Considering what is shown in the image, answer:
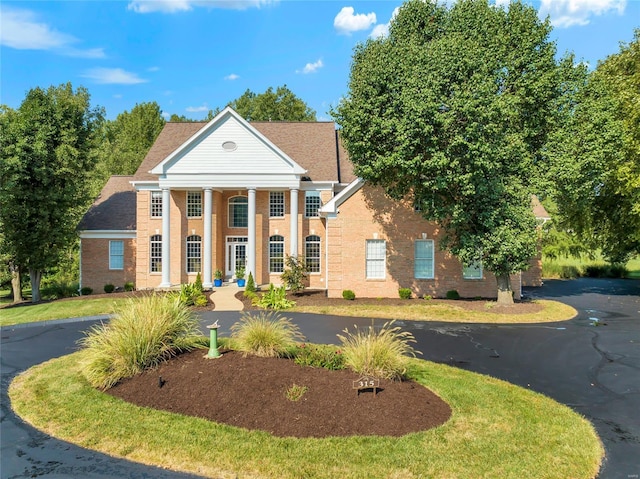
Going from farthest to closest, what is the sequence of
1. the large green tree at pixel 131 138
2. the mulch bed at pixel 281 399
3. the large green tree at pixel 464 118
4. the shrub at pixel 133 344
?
the large green tree at pixel 131 138
the large green tree at pixel 464 118
the shrub at pixel 133 344
the mulch bed at pixel 281 399

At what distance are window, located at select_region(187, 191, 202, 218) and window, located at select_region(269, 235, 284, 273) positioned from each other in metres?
4.93

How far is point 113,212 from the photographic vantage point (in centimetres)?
2966

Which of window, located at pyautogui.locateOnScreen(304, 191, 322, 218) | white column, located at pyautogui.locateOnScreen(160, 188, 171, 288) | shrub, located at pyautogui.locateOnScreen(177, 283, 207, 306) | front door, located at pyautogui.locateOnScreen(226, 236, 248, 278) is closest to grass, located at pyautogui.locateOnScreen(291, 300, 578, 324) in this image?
shrub, located at pyautogui.locateOnScreen(177, 283, 207, 306)

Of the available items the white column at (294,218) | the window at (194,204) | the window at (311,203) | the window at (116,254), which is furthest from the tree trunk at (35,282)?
the window at (311,203)

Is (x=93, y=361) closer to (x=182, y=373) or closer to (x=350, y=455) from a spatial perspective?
(x=182, y=373)

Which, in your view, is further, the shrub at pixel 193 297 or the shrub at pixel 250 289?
the shrub at pixel 250 289

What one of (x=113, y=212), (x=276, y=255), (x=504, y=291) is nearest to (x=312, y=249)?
(x=276, y=255)

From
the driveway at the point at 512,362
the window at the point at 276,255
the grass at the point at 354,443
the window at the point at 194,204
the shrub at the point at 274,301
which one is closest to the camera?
the grass at the point at 354,443

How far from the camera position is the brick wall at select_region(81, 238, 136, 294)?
92.3ft

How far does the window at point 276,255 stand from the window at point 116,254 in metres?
10.3

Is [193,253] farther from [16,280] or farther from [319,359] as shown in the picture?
[319,359]

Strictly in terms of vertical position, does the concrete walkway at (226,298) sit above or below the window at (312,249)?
below

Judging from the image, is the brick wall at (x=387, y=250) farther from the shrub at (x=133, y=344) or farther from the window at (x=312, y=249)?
the shrub at (x=133, y=344)

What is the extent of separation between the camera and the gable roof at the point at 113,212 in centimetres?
2870
